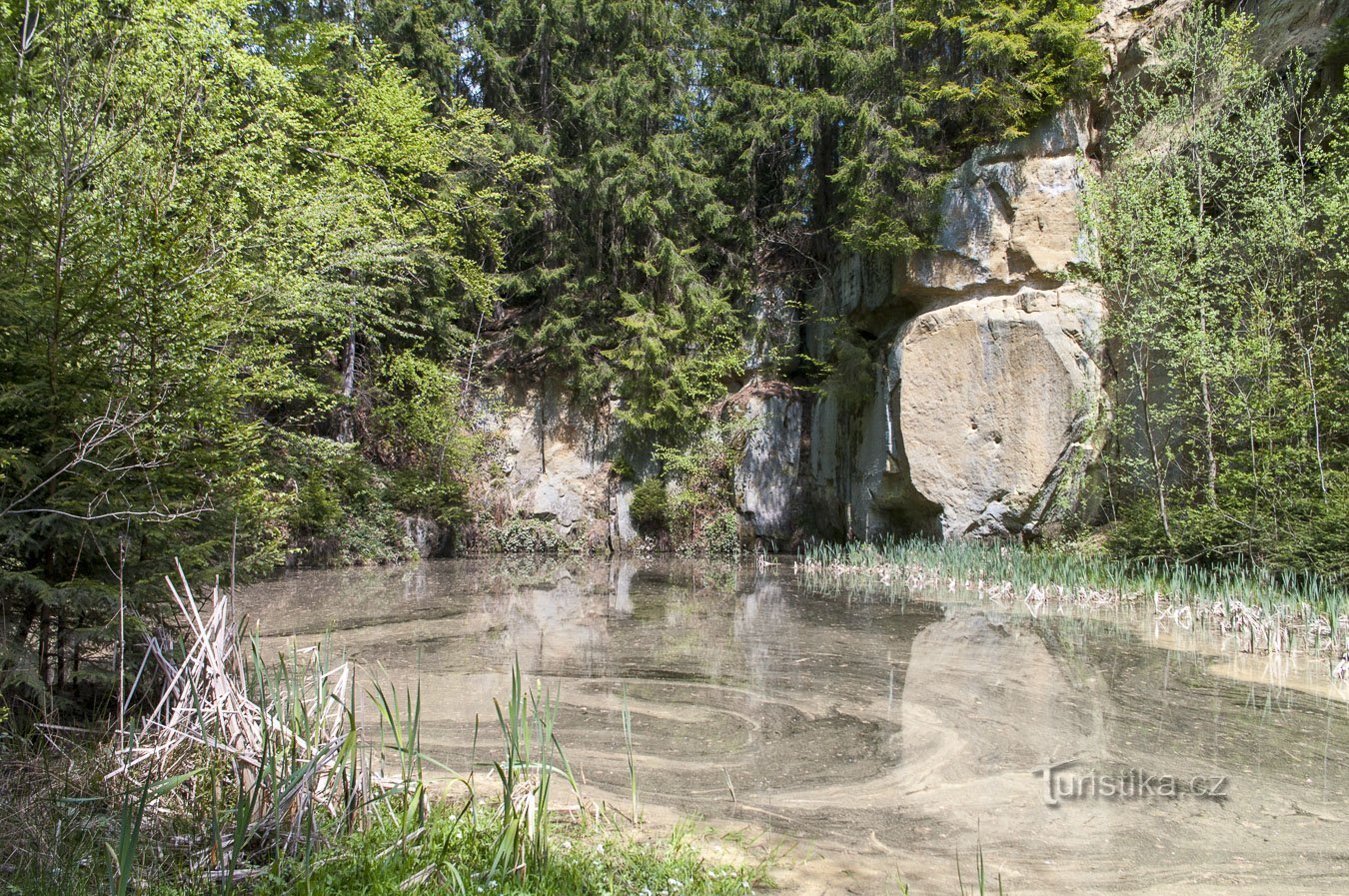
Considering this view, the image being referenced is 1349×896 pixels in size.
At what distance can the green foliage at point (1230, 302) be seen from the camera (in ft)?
29.8

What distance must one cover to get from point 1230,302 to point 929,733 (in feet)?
27.6

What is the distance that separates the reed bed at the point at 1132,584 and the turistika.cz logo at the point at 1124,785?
292cm

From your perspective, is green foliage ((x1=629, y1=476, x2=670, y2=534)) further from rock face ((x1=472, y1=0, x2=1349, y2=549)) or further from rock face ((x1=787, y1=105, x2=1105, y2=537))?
rock face ((x1=787, y1=105, x2=1105, y2=537))

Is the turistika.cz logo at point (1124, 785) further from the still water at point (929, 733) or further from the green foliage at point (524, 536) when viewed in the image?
the green foliage at point (524, 536)

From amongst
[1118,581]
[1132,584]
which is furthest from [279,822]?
[1132,584]

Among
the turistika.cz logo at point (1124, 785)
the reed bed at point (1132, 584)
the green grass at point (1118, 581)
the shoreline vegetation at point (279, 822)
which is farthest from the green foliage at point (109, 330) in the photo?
the green grass at point (1118, 581)

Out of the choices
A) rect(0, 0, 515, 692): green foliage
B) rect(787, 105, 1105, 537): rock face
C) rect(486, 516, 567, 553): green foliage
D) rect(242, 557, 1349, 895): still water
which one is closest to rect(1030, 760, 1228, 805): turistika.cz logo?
rect(242, 557, 1349, 895): still water

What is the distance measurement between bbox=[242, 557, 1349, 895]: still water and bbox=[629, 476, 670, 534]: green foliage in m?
8.15

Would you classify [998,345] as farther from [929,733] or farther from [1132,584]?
[929,733]

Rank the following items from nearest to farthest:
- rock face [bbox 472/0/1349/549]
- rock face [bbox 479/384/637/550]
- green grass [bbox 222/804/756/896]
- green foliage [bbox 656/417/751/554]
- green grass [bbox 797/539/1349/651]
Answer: green grass [bbox 222/804/756/896], green grass [bbox 797/539/1349/651], rock face [bbox 472/0/1349/549], green foliage [bbox 656/417/751/554], rock face [bbox 479/384/637/550]

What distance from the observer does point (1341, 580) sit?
770 centimetres

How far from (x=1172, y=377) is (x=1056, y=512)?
111 inches

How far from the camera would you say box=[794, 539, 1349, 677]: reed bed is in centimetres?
654

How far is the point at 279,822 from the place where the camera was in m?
2.37
